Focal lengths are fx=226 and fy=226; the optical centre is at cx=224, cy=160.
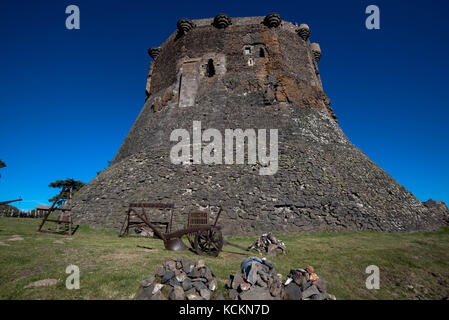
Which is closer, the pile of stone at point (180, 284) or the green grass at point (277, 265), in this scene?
the pile of stone at point (180, 284)

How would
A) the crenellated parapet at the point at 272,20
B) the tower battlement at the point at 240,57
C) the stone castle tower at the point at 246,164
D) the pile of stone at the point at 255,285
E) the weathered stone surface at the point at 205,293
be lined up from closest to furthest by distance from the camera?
the weathered stone surface at the point at 205,293 → the pile of stone at the point at 255,285 → the stone castle tower at the point at 246,164 → the tower battlement at the point at 240,57 → the crenellated parapet at the point at 272,20

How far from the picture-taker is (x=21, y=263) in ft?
18.2

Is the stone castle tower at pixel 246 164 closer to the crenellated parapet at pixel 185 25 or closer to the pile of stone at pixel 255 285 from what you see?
the crenellated parapet at pixel 185 25

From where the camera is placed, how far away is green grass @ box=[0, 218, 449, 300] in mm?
4523

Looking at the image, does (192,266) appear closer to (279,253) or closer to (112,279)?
(112,279)

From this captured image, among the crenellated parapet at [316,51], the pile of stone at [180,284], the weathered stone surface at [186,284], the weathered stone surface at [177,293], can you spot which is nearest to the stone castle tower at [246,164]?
the crenellated parapet at [316,51]

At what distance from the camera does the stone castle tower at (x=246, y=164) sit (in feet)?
42.2

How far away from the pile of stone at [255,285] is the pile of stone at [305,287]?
209 millimetres

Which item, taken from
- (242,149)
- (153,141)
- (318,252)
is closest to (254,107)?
(242,149)

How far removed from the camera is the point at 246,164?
49.3 feet

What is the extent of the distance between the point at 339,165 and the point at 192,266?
13.8 m

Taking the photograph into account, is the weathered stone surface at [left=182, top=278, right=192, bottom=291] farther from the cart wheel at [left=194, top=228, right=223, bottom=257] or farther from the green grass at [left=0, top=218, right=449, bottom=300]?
the cart wheel at [left=194, top=228, right=223, bottom=257]

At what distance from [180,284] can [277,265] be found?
364cm

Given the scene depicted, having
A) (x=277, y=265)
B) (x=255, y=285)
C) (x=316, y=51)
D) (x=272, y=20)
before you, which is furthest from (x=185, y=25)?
(x=255, y=285)
